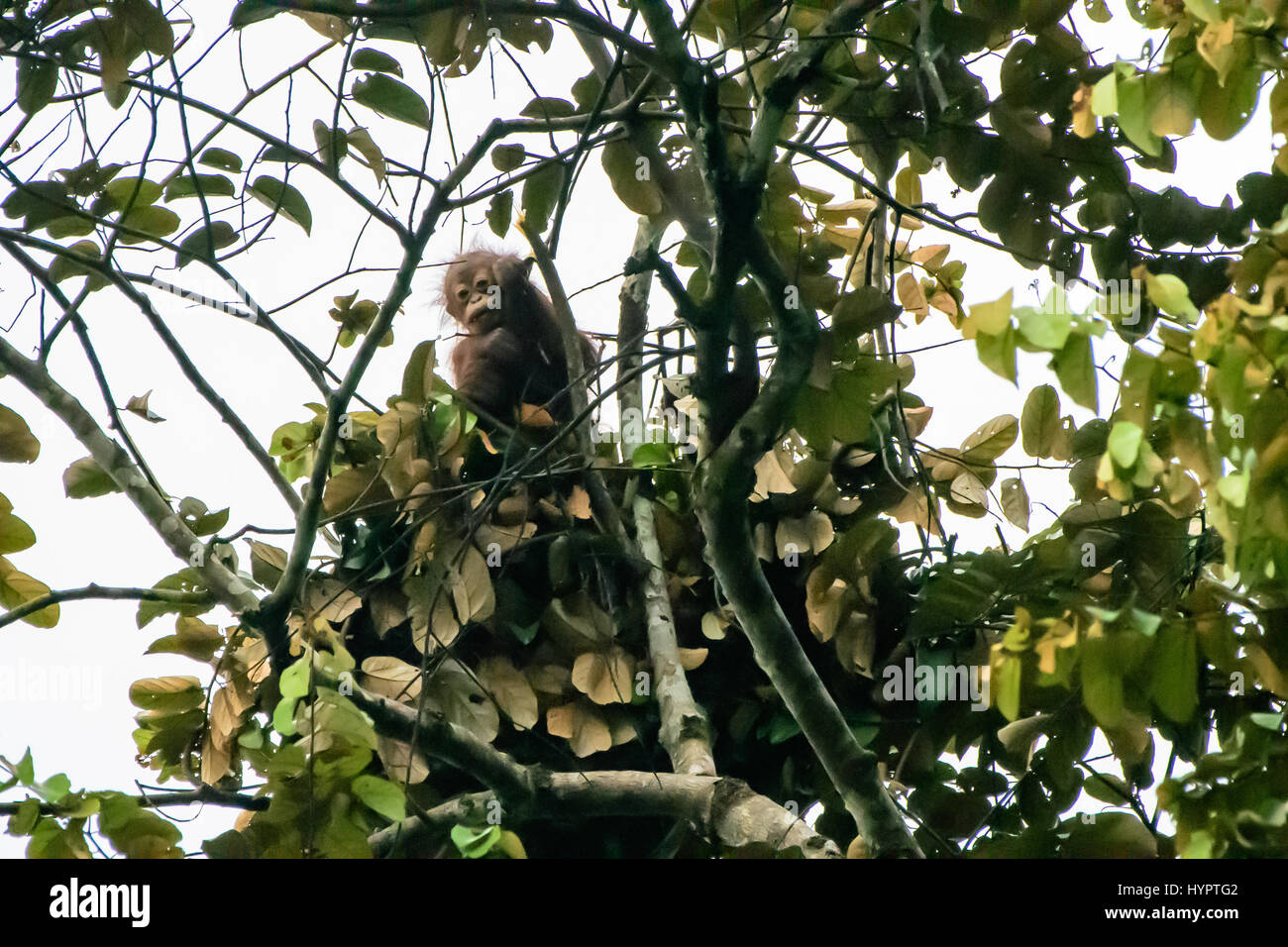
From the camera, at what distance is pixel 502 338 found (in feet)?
13.9

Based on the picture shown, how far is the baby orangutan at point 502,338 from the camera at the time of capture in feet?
13.4

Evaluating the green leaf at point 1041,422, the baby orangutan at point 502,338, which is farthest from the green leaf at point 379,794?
the baby orangutan at point 502,338

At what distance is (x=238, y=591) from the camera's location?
1.97 metres

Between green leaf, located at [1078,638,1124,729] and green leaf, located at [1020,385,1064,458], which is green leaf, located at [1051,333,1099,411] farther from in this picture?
green leaf, located at [1020,385,1064,458]

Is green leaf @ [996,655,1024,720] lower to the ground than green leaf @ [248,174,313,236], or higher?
lower

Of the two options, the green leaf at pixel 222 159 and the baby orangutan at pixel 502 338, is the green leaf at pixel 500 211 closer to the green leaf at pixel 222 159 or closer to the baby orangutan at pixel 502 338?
the green leaf at pixel 222 159

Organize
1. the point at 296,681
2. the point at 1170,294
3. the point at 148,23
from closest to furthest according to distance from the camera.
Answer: the point at 1170,294
the point at 296,681
the point at 148,23

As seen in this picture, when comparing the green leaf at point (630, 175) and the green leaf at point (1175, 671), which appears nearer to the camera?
the green leaf at point (1175, 671)

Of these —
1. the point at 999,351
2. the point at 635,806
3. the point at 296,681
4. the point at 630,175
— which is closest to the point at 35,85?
the point at 630,175

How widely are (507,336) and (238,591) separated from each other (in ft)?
7.92

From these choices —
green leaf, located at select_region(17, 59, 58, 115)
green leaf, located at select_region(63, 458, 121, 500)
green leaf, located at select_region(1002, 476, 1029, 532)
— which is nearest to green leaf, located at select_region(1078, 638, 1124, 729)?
green leaf, located at select_region(1002, 476, 1029, 532)

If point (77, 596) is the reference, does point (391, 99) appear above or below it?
above

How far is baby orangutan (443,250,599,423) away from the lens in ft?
13.4

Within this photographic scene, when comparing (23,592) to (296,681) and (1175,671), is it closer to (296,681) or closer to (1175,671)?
(296,681)
